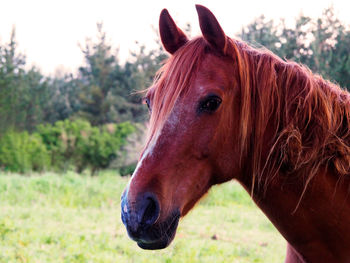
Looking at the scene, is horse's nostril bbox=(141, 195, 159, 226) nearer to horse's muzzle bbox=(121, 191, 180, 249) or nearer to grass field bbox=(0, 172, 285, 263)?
horse's muzzle bbox=(121, 191, 180, 249)

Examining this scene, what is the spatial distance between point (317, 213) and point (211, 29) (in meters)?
0.94

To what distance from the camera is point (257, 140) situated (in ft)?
5.63

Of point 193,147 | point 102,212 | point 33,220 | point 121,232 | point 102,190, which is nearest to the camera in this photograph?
point 193,147

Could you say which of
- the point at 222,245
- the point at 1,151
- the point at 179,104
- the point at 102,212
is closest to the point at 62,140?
the point at 1,151

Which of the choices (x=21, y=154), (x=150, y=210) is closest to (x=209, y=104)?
(x=150, y=210)

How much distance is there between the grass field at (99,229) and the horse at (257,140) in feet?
1.39

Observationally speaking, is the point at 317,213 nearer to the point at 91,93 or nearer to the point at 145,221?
the point at 145,221

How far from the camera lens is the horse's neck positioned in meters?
1.66

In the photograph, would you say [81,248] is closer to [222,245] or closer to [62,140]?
[222,245]

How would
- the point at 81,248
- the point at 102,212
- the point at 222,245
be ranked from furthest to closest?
the point at 102,212, the point at 222,245, the point at 81,248

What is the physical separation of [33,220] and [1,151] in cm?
1260

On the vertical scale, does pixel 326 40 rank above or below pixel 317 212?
below

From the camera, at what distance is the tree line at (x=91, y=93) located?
15.9 meters

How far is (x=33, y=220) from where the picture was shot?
22.3 feet
